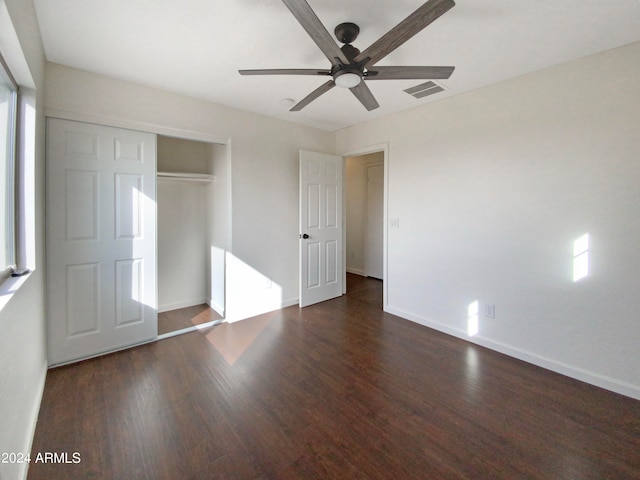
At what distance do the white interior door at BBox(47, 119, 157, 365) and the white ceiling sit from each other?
0.67 meters

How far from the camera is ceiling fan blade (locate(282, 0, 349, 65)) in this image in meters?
1.22

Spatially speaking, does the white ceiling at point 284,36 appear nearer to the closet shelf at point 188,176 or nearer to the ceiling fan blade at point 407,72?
the ceiling fan blade at point 407,72

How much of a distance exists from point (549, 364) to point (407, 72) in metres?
2.59

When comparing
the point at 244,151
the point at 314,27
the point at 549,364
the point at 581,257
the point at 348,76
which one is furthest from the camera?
the point at 244,151

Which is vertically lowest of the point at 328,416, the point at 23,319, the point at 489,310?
the point at 328,416

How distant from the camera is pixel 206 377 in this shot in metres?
2.26

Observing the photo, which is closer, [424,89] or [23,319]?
[23,319]

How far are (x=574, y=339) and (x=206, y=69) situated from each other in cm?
377

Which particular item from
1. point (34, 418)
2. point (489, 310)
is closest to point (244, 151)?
point (34, 418)

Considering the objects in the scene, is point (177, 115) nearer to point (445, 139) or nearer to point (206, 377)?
point (206, 377)

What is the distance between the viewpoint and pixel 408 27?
1.37 meters

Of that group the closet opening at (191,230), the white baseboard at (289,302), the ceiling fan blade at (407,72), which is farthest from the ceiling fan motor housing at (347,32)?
the white baseboard at (289,302)

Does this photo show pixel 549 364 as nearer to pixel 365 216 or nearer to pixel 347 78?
pixel 347 78

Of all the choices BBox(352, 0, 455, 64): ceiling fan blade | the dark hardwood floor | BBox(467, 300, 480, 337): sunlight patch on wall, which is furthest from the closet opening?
BBox(467, 300, 480, 337): sunlight patch on wall
